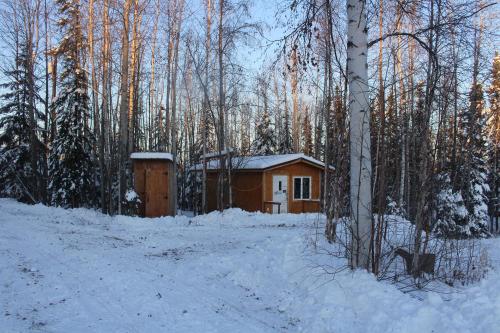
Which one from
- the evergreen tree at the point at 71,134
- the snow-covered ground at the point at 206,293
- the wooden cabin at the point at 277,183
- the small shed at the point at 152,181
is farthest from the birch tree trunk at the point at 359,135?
the evergreen tree at the point at 71,134

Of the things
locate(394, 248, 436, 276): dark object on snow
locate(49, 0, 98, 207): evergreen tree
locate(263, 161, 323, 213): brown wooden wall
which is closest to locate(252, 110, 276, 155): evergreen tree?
locate(263, 161, 323, 213): brown wooden wall

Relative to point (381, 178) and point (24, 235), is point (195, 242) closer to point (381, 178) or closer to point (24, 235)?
point (24, 235)

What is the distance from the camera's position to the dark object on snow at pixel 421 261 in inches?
219

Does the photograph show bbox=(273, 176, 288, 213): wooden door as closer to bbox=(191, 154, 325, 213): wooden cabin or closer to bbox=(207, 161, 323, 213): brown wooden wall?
bbox=(191, 154, 325, 213): wooden cabin

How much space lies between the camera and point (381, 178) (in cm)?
554

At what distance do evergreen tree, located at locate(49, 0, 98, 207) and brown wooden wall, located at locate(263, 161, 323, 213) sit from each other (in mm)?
8839

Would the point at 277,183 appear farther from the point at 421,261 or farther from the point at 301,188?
the point at 421,261

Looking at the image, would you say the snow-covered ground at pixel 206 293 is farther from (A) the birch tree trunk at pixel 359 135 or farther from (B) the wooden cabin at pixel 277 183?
(B) the wooden cabin at pixel 277 183

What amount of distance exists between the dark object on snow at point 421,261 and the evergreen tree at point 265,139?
27899 mm

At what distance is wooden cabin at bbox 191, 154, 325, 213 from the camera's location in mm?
20188

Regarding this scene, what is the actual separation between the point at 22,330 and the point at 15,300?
1.10 metres

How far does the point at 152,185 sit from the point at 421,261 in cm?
1144

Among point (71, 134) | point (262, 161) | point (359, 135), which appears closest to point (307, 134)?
point (262, 161)

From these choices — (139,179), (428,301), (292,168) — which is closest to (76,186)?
(139,179)
